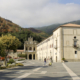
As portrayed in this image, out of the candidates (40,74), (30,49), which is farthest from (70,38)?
(30,49)

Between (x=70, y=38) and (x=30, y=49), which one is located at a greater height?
(x=70, y=38)

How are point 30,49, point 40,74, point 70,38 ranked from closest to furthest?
point 40,74, point 70,38, point 30,49

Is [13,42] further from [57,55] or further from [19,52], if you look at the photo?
[19,52]

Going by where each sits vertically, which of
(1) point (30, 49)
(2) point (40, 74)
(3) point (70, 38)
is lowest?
(1) point (30, 49)

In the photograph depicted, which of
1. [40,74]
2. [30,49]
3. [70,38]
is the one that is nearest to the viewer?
[40,74]

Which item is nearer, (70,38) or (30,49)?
(70,38)

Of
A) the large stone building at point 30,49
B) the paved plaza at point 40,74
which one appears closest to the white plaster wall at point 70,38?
the paved plaza at point 40,74

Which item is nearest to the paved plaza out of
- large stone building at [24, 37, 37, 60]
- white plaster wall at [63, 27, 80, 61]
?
white plaster wall at [63, 27, 80, 61]

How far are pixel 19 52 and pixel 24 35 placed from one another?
29.8 metres

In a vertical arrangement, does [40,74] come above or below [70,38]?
below

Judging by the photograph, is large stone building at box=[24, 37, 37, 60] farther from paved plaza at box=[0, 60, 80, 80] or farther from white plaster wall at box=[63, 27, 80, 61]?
paved plaza at box=[0, 60, 80, 80]

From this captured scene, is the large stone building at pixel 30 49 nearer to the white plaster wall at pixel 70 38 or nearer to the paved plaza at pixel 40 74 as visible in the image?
the white plaster wall at pixel 70 38

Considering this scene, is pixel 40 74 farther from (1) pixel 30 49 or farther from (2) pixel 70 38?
(1) pixel 30 49

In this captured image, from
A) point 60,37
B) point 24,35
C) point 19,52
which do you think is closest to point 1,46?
point 60,37
